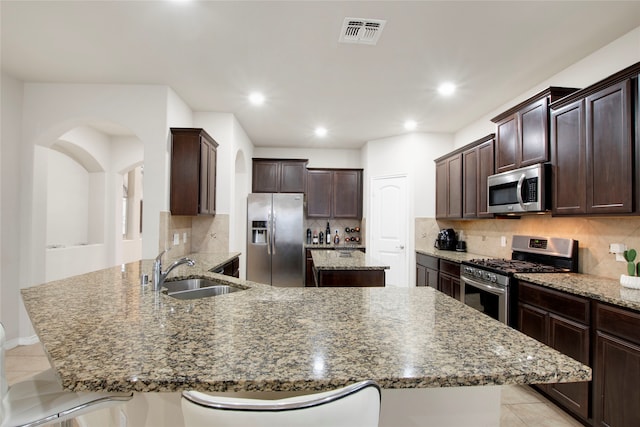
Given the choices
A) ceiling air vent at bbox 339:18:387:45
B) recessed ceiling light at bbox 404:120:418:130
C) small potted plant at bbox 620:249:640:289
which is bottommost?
small potted plant at bbox 620:249:640:289

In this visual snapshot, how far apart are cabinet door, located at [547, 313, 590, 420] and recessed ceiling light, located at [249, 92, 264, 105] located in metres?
3.42

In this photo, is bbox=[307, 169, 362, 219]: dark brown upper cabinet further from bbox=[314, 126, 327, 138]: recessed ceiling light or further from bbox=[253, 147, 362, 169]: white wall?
bbox=[314, 126, 327, 138]: recessed ceiling light

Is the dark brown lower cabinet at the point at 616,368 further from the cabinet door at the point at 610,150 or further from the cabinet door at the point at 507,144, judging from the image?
the cabinet door at the point at 507,144

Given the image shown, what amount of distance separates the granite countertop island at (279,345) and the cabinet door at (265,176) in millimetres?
4349

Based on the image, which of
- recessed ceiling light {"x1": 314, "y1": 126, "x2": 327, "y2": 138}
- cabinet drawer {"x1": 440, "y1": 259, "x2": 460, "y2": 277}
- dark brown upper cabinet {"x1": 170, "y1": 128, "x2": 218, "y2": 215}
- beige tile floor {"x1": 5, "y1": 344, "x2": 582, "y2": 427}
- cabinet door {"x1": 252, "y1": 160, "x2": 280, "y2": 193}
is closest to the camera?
beige tile floor {"x1": 5, "y1": 344, "x2": 582, "y2": 427}

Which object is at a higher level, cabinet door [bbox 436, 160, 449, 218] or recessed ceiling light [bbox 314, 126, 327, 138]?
recessed ceiling light [bbox 314, 126, 327, 138]

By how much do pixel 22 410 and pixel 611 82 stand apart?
3.53 metres

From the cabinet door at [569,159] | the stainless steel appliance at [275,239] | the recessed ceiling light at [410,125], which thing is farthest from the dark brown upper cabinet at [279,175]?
the cabinet door at [569,159]

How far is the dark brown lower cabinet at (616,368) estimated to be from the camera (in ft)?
5.66

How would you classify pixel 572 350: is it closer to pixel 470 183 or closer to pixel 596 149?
pixel 596 149

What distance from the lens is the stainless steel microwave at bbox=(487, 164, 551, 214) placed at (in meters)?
2.66

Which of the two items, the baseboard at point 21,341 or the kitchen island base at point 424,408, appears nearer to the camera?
the kitchen island base at point 424,408

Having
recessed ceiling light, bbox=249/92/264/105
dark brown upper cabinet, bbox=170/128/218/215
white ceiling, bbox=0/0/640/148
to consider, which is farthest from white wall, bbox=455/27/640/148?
dark brown upper cabinet, bbox=170/128/218/215

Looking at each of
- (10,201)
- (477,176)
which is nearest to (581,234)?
(477,176)
